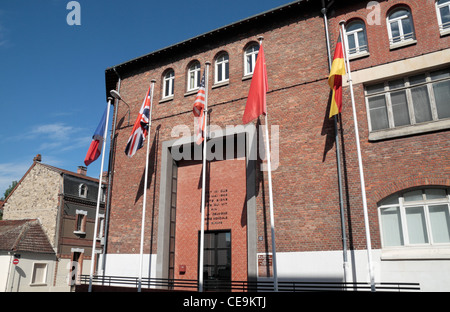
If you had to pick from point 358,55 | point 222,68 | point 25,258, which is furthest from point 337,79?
point 25,258

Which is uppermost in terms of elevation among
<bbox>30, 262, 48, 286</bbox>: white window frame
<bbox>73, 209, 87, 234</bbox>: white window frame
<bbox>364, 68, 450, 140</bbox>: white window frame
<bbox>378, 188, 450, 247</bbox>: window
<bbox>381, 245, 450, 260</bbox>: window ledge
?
<bbox>364, 68, 450, 140</bbox>: white window frame

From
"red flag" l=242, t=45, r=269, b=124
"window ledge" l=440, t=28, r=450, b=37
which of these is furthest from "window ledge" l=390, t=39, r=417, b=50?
"red flag" l=242, t=45, r=269, b=124

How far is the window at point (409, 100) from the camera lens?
11820 mm

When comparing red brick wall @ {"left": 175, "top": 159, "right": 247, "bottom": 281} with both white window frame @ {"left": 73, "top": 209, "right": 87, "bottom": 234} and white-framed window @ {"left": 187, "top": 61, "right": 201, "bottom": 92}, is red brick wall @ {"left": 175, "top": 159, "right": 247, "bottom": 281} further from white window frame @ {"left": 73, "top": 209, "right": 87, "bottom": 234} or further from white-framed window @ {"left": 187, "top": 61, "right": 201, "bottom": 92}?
white window frame @ {"left": 73, "top": 209, "right": 87, "bottom": 234}

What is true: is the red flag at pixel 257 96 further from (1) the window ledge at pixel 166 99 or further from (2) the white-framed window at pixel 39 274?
(2) the white-framed window at pixel 39 274

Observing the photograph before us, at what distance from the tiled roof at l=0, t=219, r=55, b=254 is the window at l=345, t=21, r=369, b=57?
24869 millimetres

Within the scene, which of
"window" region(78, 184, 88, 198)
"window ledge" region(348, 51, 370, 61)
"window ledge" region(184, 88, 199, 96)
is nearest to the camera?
"window ledge" region(348, 51, 370, 61)

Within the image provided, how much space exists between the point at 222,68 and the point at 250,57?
1466 millimetres

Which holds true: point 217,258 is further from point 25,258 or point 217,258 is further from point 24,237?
point 24,237

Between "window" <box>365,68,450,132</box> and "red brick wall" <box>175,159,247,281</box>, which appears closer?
"window" <box>365,68,450,132</box>

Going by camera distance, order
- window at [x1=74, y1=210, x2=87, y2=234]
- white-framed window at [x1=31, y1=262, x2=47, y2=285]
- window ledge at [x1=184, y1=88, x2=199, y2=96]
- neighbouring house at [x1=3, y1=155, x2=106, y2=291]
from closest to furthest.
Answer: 1. window ledge at [x1=184, y1=88, x2=199, y2=96]
2. white-framed window at [x1=31, y1=262, x2=47, y2=285]
3. neighbouring house at [x1=3, y1=155, x2=106, y2=291]
4. window at [x1=74, y1=210, x2=87, y2=234]

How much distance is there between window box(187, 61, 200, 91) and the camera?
1739cm

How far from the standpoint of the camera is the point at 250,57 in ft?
53.3
